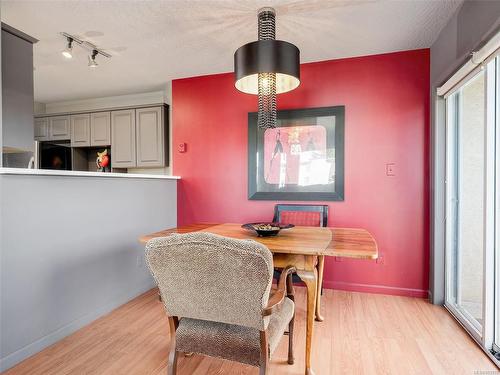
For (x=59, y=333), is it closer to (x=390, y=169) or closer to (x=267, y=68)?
(x=267, y=68)

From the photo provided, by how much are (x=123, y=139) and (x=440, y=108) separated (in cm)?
368

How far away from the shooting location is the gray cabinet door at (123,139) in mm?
3924

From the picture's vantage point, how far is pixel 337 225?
2.93 meters

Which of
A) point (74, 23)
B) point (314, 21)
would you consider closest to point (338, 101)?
point (314, 21)

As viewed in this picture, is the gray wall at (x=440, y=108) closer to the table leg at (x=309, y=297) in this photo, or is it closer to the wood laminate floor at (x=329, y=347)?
the wood laminate floor at (x=329, y=347)

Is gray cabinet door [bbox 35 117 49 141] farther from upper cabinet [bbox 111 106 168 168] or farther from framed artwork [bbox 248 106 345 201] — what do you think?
framed artwork [bbox 248 106 345 201]

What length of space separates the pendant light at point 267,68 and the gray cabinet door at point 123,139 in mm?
2514

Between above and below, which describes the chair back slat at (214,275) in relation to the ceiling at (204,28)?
below

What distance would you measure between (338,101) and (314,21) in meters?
0.88

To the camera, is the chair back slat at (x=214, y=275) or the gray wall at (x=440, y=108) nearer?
the chair back slat at (x=214, y=275)

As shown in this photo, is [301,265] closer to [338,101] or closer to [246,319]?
[246,319]

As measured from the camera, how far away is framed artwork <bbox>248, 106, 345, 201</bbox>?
292 centimetres

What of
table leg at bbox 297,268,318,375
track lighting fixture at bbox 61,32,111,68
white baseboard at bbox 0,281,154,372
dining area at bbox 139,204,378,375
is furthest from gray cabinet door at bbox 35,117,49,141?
table leg at bbox 297,268,318,375

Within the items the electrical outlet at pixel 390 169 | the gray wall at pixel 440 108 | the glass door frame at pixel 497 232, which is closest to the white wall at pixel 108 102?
the electrical outlet at pixel 390 169
